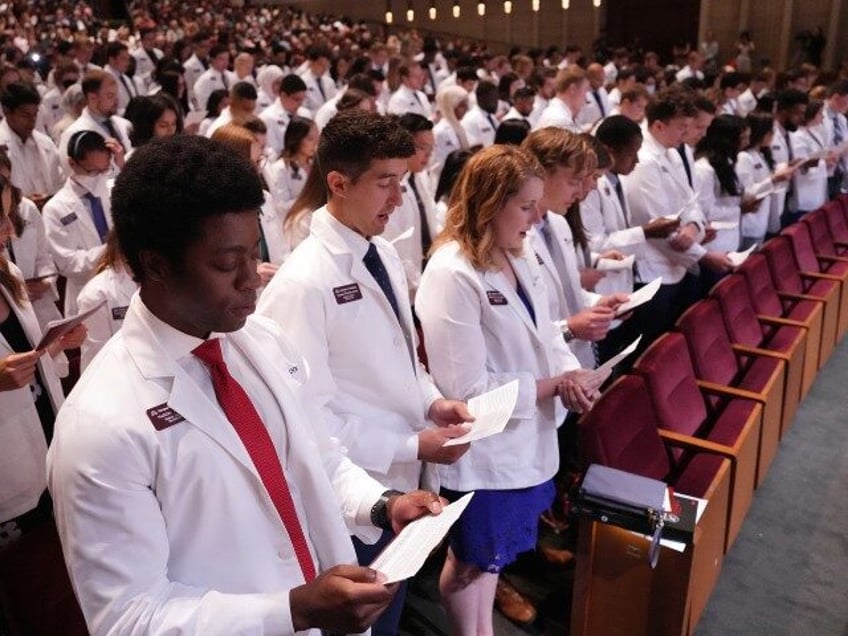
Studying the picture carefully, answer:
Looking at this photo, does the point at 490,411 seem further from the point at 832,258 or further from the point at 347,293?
the point at 832,258

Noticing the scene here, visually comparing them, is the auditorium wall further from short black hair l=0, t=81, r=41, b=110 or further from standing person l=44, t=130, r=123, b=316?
standing person l=44, t=130, r=123, b=316

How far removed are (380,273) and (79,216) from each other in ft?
6.91

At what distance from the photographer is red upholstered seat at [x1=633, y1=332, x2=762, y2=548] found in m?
2.88

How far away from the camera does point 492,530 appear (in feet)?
7.38

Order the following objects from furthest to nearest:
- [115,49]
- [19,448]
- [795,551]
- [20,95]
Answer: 1. [115,49]
2. [20,95]
3. [795,551]
4. [19,448]

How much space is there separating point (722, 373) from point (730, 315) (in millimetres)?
396

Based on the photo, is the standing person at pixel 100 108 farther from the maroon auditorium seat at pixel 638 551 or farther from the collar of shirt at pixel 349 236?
the maroon auditorium seat at pixel 638 551

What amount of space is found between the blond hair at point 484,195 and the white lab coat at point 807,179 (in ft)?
15.7

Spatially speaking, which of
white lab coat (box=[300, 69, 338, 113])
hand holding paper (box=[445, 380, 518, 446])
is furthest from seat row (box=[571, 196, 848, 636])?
white lab coat (box=[300, 69, 338, 113])

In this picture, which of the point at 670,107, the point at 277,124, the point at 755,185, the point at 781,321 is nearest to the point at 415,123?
the point at 670,107

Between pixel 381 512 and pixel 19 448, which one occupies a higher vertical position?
pixel 381 512

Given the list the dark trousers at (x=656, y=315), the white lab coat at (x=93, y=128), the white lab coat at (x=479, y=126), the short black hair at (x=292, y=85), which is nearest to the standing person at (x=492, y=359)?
the dark trousers at (x=656, y=315)

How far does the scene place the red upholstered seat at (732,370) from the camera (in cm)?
331

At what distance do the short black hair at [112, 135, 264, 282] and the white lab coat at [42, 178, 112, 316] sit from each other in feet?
8.22
